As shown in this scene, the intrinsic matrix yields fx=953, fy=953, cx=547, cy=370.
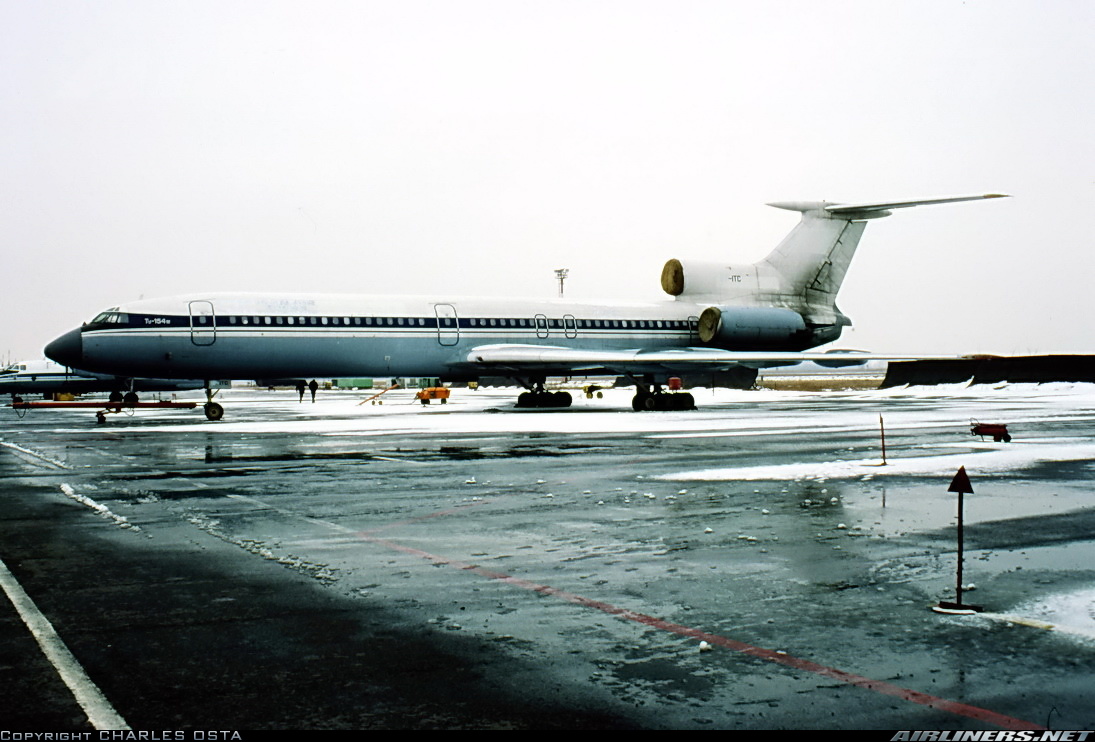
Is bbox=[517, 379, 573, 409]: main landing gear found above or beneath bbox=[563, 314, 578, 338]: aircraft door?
beneath

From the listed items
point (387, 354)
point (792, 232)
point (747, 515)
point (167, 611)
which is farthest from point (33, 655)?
point (792, 232)

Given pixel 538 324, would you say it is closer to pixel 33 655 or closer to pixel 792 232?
pixel 792 232

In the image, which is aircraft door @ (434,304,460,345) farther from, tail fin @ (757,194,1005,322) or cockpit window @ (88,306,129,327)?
tail fin @ (757,194,1005,322)

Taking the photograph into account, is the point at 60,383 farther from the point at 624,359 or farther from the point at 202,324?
A: the point at 624,359

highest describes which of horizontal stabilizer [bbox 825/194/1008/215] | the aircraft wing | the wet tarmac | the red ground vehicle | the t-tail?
horizontal stabilizer [bbox 825/194/1008/215]

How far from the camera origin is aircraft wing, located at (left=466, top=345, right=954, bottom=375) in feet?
105

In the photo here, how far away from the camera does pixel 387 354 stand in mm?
31531

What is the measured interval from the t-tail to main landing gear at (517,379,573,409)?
6138 mm

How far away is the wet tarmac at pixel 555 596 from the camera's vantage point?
4258 millimetres

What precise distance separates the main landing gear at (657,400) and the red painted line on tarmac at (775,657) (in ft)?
90.2

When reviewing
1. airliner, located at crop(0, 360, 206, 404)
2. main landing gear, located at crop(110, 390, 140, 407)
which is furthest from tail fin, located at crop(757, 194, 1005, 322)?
airliner, located at crop(0, 360, 206, 404)

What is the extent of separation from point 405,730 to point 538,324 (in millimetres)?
31205

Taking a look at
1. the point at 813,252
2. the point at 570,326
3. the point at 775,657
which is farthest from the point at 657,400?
the point at 775,657

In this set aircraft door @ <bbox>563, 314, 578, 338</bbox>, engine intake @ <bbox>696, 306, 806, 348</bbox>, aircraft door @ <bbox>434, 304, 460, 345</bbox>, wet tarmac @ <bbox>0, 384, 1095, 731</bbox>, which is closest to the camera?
wet tarmac @ <bbox>0, 384, 1095, 731</bbox>
